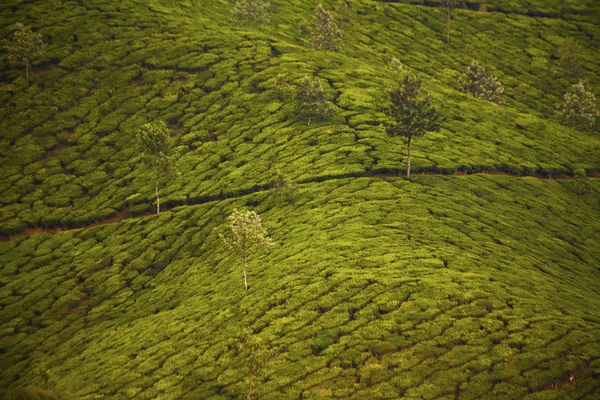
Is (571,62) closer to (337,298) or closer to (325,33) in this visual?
(325,33)

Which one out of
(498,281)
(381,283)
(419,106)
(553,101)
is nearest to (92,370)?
(381,283)

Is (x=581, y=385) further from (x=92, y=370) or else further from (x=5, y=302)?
(x=5, y=302)

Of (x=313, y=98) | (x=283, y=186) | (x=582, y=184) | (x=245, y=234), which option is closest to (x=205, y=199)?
(x=283, y=186)

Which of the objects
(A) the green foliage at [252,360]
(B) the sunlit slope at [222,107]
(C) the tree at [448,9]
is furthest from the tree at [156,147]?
(C) the tree at [448,9]

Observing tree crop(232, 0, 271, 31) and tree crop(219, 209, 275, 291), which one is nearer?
tree crop(219, 209, 275, 291)

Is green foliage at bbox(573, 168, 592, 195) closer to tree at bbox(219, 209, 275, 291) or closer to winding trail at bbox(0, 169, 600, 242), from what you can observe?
winding trail at bbox(0, 169, 600, 242)

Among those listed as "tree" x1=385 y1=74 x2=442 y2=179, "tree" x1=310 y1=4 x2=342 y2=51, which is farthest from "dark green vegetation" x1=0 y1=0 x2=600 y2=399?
"tree" x1=385 y1=74 x2=442 y2=179
